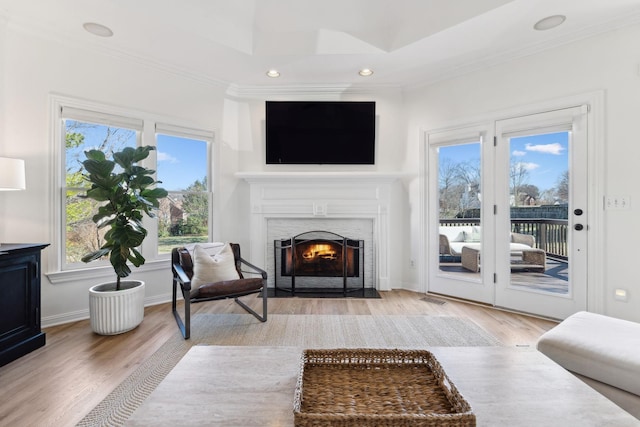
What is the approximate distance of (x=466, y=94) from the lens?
3.54 metres

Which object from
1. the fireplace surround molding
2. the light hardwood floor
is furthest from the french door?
the fireplace surround molding

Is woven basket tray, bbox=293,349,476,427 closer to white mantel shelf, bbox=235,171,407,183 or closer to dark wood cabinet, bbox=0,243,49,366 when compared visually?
dark wood cabinet, bbox=0,243,49,366

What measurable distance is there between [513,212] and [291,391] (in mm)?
3120

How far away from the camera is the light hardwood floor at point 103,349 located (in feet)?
5.60

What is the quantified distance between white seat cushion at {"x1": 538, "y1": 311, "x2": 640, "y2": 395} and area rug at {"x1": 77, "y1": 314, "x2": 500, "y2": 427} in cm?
81

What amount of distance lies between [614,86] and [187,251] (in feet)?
13.9

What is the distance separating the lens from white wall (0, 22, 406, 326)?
2.68 metres

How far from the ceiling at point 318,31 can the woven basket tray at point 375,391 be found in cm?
283

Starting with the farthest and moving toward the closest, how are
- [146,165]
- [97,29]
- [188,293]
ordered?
[146,165], [97,29], [188,293]

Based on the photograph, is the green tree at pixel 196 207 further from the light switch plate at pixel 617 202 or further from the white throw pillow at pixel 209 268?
the light switch plate at pixel 617 202

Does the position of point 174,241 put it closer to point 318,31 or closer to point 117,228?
point 117,228

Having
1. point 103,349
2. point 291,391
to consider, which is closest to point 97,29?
point 103,349

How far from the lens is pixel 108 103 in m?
3.14

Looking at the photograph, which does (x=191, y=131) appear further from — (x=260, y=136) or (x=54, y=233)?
(x=54, y=233)
